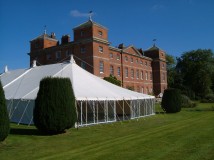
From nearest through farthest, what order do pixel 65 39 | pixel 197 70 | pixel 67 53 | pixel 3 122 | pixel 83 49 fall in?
pixel 3 122 < pixel 83 49 < pixel 67 53 < pixel 65 39 < pixel 197 70

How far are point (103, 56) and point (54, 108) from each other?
914 inches

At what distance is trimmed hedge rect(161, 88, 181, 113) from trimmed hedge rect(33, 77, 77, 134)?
13.2 metres

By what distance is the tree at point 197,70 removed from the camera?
5700 centimetres

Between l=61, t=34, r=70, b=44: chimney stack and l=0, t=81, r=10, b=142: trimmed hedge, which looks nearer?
l=0, t=81, r=10, b=142: trimmed hedge

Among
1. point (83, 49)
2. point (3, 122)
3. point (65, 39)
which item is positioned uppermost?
point (65, 39)

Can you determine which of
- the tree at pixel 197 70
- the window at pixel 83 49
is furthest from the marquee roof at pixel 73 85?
the tree at pixel 197 70

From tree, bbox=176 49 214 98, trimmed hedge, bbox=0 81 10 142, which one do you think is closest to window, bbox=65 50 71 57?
trimmed hedge, bbox=0 81 10 142

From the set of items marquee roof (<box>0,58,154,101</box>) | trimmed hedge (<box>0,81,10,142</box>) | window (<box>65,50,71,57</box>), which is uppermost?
window (<box>65,50,71,57</box>)

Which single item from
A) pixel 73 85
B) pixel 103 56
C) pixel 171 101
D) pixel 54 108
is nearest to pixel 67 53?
pixel 103 56

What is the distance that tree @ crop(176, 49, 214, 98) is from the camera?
57.0m

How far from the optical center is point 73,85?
15.1 meters

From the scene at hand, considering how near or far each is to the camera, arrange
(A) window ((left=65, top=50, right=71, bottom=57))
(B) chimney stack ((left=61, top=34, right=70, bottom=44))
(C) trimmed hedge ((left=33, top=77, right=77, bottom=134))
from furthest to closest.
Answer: (B) chimney stack ((left=61, top=34, right=70, bottom=44)) → (A) window ((left=65, top=50, right=71, bottom=57)) → (C) trimmed hedge ((left=33, top=77, right=77, bottom=134))

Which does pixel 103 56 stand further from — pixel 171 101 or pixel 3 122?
pixel 3 122

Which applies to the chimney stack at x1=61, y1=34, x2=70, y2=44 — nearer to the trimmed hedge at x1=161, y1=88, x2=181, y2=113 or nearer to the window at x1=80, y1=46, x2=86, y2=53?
the window at x1=80, y1=46, x2=86, y2=53
